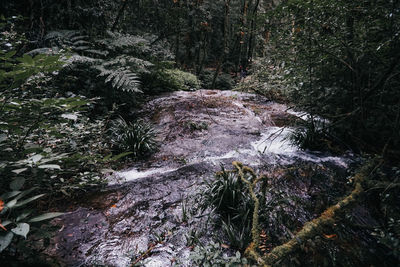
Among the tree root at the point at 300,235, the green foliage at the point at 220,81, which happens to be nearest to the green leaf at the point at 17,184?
the tree root at the point at 300,235

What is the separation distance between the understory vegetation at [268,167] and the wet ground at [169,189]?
127mm

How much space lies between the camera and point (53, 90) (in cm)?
409

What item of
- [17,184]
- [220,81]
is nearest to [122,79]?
[17,184]

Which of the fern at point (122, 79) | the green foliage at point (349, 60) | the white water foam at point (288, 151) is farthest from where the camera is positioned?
the fern at point (122, 79)

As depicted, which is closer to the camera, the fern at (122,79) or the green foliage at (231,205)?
the green foliage at (231,205)

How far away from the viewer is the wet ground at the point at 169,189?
2.02 meters

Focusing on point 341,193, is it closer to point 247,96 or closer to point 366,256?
point 366,256

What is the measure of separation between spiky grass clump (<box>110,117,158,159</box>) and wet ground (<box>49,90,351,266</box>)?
0.30 meters

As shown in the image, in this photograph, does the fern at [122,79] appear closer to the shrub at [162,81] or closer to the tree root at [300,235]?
the shrub at [162,81]

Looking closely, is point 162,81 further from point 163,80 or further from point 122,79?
point 122,79

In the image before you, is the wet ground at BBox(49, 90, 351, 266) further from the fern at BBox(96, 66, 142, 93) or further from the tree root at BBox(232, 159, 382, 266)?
the fern at BBox(96, 66, 142, 93)

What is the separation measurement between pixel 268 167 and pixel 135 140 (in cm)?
298

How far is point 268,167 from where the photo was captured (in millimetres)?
3604

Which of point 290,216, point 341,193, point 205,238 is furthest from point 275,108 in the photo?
point 205,238
